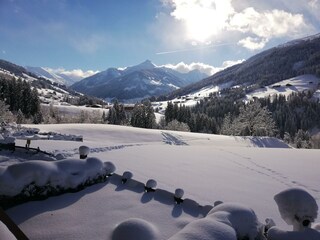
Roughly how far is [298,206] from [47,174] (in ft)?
22.7

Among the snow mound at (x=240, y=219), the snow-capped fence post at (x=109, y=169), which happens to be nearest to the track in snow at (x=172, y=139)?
the snow-capped fence post at (x=109, y=169)

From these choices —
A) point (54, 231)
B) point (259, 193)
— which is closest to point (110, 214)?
point (54, 231)

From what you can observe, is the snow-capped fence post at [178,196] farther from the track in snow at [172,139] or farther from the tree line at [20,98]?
the tree line at [20,98]

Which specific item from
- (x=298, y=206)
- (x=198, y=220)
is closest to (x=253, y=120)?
(x=298, y=206)

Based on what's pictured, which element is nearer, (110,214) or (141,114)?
(110,214)

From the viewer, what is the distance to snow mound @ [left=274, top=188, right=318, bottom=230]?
5.89 meters

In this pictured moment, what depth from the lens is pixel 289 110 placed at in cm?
16762

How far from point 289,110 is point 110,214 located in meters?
175

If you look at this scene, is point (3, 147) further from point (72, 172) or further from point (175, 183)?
point (175, 183)

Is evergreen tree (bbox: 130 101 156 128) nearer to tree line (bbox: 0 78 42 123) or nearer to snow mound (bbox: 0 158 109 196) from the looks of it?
tree line (bbox: 0 78 42 123)

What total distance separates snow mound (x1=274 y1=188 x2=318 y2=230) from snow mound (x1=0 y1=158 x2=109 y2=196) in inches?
260

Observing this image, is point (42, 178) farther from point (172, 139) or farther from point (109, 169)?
point (172, 139)

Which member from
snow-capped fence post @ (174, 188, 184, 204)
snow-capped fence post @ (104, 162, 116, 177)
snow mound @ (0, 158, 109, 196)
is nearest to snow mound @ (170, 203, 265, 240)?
snow-capped fence post @ (174, 188, 184, 204)

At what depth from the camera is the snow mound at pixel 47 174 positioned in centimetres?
861
